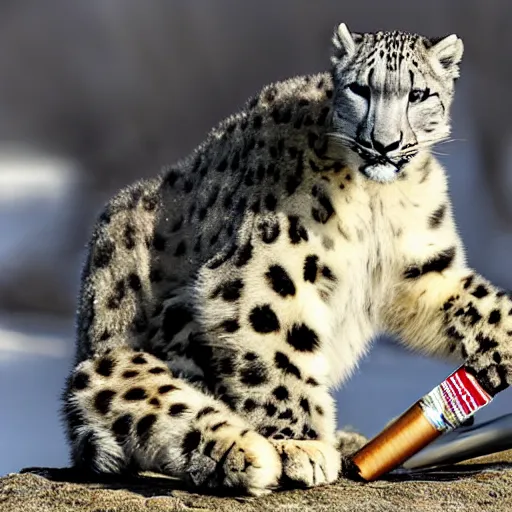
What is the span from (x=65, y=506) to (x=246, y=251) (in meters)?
0.89

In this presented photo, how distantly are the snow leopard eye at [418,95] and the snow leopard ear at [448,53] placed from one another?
14 centimetres

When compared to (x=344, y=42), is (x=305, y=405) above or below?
below

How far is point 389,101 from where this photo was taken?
3287 millimetres

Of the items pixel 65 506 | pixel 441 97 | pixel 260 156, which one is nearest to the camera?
pixel 65 506

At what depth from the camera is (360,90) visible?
133 inches

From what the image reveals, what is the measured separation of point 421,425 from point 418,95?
0.88m

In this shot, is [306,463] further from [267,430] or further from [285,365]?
[285,365]

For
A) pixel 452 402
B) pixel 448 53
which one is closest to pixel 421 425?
pixel 452 402

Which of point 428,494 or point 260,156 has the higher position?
point 260,156

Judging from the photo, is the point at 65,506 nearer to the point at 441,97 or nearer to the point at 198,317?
the point at 198,317

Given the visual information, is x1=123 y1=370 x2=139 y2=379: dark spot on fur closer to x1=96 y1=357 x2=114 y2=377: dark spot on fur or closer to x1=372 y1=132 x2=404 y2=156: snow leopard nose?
x1=96 y1=357 x2=114 y2=377: dark spot on fur

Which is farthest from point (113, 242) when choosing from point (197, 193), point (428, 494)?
point (428, 494)

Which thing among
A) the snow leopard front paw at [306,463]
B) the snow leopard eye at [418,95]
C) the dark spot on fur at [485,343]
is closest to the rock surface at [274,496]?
the snow leopard front paw at [306,463]

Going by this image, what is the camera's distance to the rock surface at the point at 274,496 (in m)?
2.97
